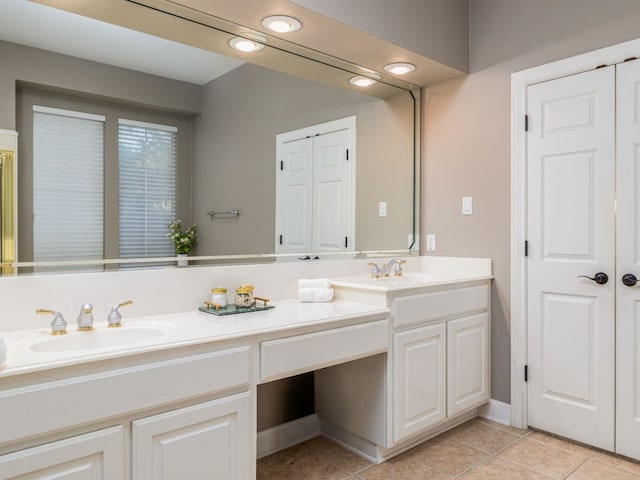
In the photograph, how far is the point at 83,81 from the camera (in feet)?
5.74

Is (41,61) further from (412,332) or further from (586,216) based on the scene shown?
(586,216)

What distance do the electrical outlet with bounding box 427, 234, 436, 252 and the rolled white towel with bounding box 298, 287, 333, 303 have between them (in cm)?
104

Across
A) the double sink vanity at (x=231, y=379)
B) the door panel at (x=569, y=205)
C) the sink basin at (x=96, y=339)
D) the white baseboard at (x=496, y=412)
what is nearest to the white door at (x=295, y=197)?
the double sink vanity at (x=231, y=379)

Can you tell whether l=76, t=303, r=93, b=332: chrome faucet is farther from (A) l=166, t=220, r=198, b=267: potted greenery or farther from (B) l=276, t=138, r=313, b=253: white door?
(B) l=276, t=138, r=313, b=253: white door

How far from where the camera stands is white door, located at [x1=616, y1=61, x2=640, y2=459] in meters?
2.23

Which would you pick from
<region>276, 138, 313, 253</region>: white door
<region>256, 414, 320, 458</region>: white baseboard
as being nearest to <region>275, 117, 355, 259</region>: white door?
<region>276, 138, 313, 253</region>: white door

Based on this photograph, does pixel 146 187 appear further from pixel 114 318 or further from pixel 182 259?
pixel 114 318

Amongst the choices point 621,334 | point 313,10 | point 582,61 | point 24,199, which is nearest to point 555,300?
point 621,334

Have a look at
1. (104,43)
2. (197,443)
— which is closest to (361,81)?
(104,43)

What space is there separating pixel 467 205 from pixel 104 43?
2.16 metres

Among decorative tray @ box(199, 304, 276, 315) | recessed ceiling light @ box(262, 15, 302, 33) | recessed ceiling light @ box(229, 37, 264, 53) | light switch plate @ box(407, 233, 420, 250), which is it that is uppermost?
recessed ceiling light @ box(262, 15, 302, 33)

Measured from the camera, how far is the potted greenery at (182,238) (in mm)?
1951

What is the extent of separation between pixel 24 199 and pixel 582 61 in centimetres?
269

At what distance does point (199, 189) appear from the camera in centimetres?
203
